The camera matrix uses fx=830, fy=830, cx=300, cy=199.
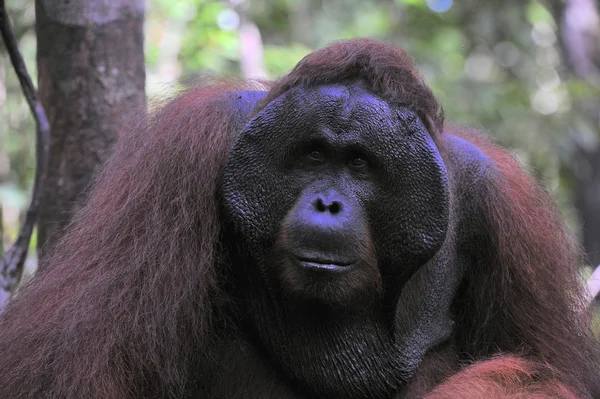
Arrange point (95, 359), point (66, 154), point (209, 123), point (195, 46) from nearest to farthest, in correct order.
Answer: point (95, 359), point (209, 123), point (66, 154), point (195, 46)

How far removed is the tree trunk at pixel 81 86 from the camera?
3631 millimetres

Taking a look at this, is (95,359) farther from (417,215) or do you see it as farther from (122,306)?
(417,215)

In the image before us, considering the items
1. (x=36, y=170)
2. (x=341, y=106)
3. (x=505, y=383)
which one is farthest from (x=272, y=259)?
(x=36, y=170)

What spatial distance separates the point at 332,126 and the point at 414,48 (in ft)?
25.0

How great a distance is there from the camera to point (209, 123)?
9.73ft

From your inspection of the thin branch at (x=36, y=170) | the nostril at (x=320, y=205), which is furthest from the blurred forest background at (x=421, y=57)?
the nostril at (x=320, y=205)

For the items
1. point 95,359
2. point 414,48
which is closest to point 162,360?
point 95,359

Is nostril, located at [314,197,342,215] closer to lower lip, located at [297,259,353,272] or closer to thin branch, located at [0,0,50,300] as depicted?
lower lip, located at [297,259,353,272]

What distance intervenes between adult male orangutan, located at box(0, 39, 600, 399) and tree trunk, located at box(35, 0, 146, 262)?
0.54m

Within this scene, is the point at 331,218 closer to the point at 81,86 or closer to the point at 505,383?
the point at 505,383

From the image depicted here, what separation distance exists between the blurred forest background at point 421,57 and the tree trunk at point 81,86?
1786mm

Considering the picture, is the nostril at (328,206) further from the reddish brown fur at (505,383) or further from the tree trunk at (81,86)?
the tree trunk at (81,86)

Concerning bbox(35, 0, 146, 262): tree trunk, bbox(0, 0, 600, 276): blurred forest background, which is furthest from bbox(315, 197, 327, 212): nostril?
bbox(0, 0, 600, 276): blurred forest background

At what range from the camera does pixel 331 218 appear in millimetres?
2639
